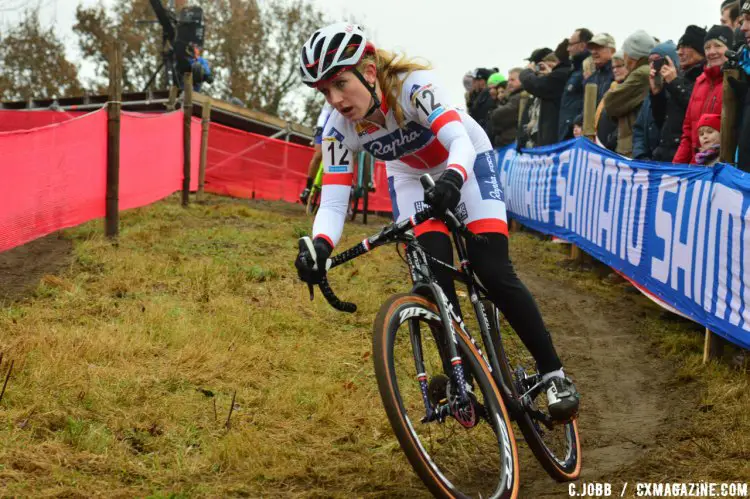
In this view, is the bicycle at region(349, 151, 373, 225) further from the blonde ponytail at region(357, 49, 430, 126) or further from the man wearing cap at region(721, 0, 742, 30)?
the blonde ponytail at region(357, 49, 430, 126)

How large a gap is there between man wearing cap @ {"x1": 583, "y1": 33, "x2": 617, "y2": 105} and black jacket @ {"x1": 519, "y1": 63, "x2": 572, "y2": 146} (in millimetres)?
1293

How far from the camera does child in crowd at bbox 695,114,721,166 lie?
745cm

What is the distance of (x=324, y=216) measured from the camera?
14.3 ft

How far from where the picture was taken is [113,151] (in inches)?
406

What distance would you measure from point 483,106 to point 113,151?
7431 mm

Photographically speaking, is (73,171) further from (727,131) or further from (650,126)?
(727,131)

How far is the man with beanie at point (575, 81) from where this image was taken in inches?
460

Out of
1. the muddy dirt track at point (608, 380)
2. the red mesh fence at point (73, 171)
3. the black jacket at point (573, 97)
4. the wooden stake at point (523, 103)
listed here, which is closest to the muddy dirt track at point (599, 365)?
the muddy dirt track at point (608, 380)

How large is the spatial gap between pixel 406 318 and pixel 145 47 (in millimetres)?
34778

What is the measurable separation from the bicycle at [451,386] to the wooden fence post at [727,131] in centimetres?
237

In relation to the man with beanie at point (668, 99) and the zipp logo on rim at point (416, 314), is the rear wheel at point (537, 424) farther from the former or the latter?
the man with beanie at point (668, 99)

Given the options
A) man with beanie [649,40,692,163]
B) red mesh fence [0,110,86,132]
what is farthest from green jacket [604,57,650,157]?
red mesh fence [0,110,86,132]

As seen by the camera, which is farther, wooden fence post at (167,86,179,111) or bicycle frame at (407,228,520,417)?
wooden fence post at (167,86,179,111)

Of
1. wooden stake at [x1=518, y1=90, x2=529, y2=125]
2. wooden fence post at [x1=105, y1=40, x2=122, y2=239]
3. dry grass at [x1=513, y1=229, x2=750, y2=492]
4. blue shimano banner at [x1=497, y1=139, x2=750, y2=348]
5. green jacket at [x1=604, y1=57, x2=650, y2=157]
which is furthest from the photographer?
wooden stake at [x1=518, y1=90, x2=529, y2=125]
